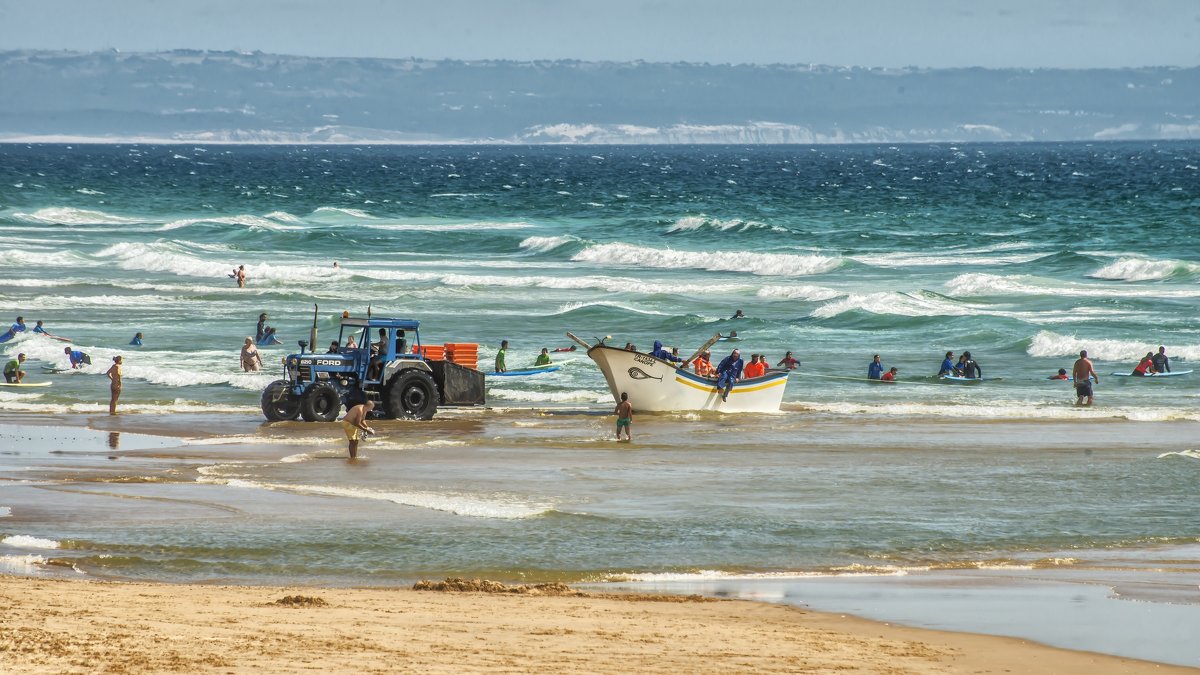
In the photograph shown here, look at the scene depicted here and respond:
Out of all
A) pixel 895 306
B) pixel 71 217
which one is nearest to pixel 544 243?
pixel 895 306

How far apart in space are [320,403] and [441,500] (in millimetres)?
8025

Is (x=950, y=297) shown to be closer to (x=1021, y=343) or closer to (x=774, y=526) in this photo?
(x=1021, y=343)

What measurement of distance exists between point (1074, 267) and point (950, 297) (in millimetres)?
11202

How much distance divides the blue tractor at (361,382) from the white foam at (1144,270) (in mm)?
37096

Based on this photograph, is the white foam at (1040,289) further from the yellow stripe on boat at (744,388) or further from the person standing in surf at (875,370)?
the yellow stripe on boat at (744,388)

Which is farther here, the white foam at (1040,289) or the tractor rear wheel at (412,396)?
the white foam at (1040,289)

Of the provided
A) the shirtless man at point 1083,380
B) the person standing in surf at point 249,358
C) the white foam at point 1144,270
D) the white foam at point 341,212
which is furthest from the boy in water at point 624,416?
the white foam at point 341,212

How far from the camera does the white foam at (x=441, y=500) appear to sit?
1936 centimetres

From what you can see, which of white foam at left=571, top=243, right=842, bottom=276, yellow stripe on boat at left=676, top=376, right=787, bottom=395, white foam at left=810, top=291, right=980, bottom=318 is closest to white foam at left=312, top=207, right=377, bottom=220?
white foam at left=571, top=243, right=842, bottom=276

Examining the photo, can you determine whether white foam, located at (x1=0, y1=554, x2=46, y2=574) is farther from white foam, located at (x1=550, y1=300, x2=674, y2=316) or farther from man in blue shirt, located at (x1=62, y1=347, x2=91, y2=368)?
white foam, located at (x1=550, y1=300, x2=674, y2=316)

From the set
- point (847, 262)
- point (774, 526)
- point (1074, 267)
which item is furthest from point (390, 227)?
point (774, 526)

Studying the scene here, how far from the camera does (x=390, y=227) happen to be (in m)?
86.2

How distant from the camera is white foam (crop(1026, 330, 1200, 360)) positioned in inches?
1551

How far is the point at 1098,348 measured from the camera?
40.3 m
